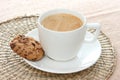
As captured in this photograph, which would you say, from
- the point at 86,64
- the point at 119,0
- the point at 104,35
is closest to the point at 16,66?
the point at 86,64

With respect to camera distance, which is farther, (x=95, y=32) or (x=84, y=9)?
(x=84, y=9)

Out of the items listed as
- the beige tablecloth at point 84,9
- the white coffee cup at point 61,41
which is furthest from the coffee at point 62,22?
the beige tablecloth at point 84,9

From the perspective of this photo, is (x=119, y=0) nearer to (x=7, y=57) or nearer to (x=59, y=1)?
(x=59, y=1)

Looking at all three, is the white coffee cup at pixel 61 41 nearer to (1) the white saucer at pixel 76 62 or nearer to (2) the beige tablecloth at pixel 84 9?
(1) the white saucer at pixel 76 62

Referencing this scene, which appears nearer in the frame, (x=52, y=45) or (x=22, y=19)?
(x=52, y=45)

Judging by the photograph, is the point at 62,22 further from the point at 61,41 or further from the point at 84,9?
the point at 84,9

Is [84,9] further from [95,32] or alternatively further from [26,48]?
[26,48]

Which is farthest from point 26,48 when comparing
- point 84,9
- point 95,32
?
point 84,9
